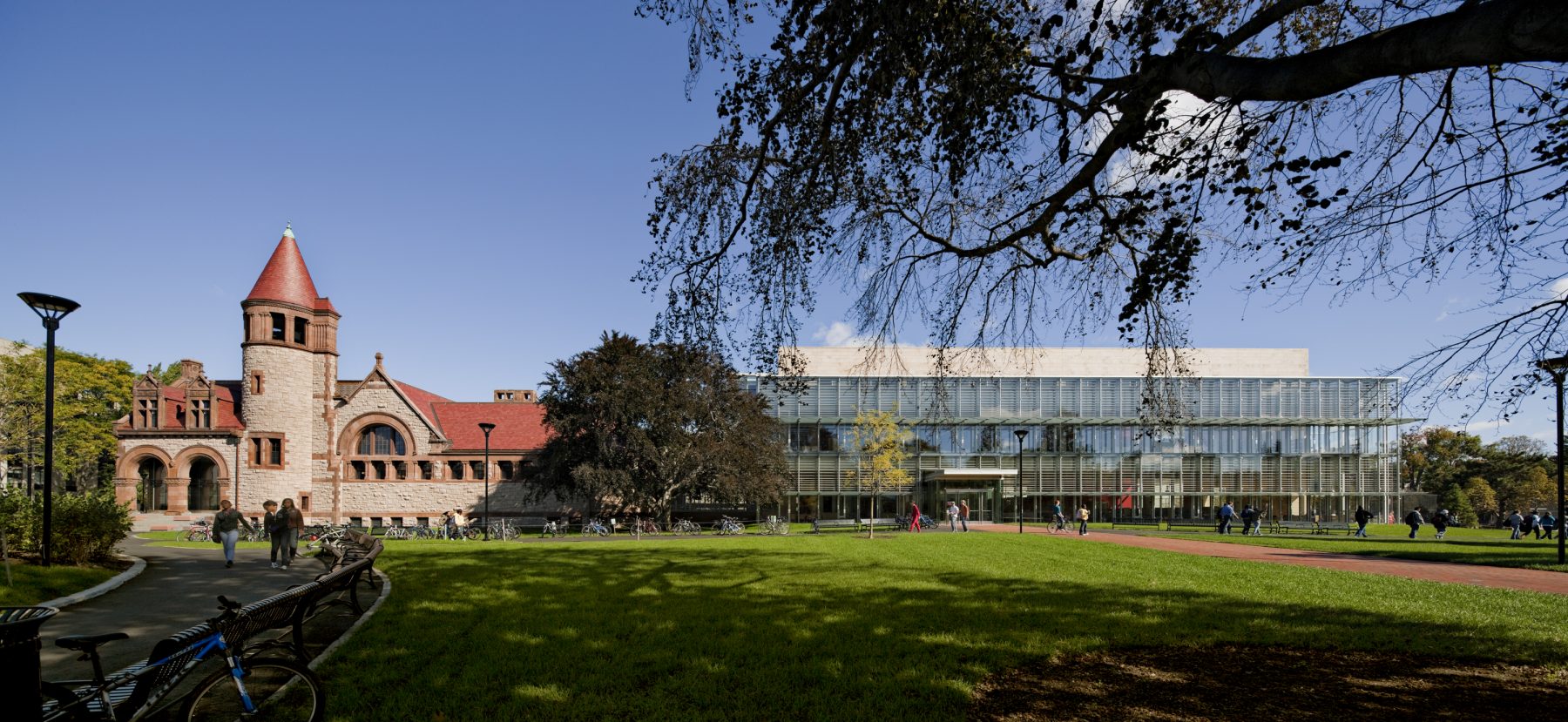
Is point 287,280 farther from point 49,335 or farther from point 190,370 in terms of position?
point 49,335

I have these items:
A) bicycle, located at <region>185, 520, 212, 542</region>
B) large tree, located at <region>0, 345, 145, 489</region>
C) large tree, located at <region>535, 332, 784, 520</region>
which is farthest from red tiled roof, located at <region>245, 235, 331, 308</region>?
large tree, located at <region>535, 332, 784, 520</region>

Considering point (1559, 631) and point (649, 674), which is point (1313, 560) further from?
point (649, 674)

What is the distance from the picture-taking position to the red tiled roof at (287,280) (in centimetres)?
4325

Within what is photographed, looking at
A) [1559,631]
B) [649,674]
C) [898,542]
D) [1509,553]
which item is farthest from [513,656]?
[1509,553]

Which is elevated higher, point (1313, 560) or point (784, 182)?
point (784, 182)

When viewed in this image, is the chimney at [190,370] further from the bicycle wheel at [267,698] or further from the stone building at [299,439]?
the bicycle wheel at [267,698]

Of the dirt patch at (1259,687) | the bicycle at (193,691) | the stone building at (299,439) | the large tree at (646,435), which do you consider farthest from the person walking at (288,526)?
the stone building at (299,439)

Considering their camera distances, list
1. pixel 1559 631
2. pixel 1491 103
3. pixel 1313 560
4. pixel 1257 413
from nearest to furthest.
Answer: pixel 1491 103
pixel 1559 631
pixel 1313 560
pixel 1257 413

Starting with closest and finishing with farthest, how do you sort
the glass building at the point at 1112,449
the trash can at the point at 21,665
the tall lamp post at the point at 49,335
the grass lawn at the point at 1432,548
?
1. the trash can at the point at 21,665
2. the tall lamp post at the point at 49,335
3. the grass lawn at the point at 1432,548
4. the glass building at the point at 1112,449

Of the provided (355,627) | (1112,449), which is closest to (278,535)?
(355,627)

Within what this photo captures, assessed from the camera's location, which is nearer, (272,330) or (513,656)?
(513,656)

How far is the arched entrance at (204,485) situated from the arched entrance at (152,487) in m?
1.28

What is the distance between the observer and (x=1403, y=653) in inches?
312

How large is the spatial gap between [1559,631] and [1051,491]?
40028mm
